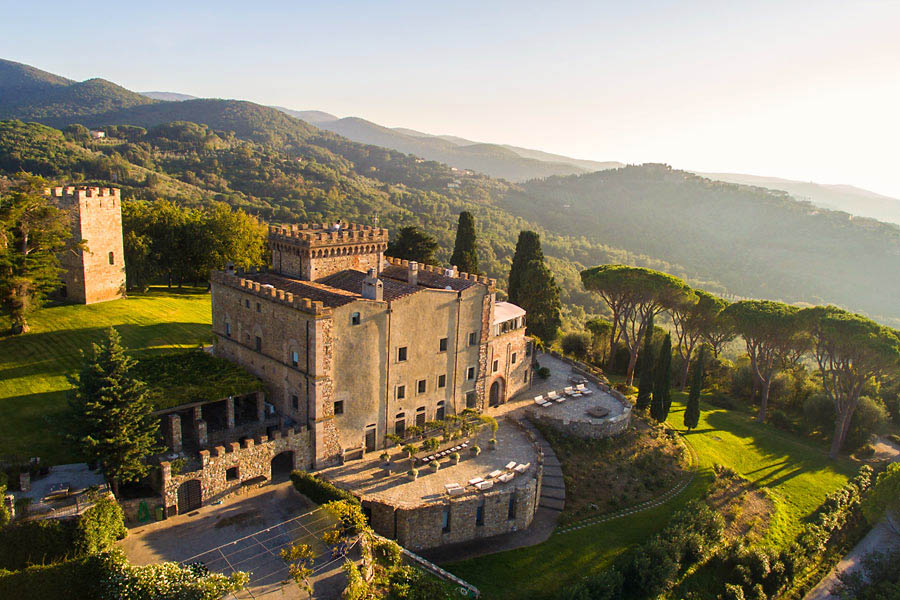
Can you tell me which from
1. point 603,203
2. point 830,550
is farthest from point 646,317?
point 603,203

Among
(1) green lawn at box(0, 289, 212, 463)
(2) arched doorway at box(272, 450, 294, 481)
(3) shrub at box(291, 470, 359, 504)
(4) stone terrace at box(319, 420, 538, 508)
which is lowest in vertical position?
(4) stone terrace at box(319, 420, 538, 508)

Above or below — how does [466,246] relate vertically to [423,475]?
above

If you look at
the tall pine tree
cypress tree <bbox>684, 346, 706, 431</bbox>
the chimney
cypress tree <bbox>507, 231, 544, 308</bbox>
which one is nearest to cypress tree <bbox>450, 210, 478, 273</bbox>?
cypress tree <bbox>507, 231, 544, 308</bbox>

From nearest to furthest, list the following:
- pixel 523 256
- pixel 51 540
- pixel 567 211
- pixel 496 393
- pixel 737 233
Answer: pixel 51 540 → pixel 496 393 → pixel 523 256 → pixel 737 233 → pixel 567 211

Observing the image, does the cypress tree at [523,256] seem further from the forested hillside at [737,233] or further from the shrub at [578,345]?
the forested hillside at [737,233]

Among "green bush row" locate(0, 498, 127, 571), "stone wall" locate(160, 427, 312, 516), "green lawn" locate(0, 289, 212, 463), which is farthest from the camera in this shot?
"green lawn" locate(0, 289, 212, 463)

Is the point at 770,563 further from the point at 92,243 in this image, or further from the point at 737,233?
the point at 737,233

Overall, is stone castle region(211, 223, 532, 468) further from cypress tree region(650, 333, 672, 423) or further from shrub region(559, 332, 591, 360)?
shrub region(559, 332, 591, 360)

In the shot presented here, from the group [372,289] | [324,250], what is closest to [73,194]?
[324,250]
